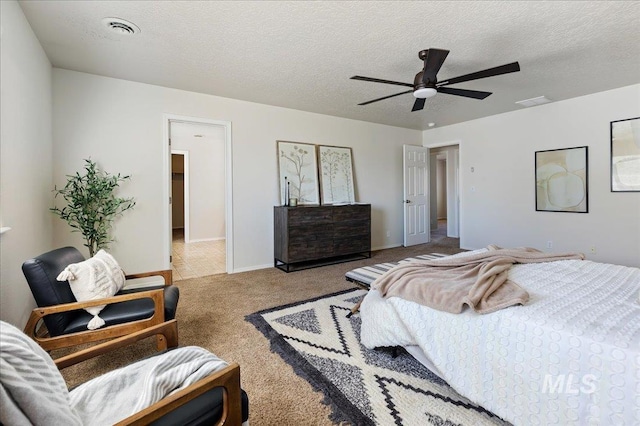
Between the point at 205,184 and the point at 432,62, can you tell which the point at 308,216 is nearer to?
the point at 432,62

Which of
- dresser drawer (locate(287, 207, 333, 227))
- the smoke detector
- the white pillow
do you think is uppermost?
the smoke detector

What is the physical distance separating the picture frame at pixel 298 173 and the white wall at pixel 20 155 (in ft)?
8.88

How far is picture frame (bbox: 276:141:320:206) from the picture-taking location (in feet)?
14.9

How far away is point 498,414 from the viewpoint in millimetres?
1335

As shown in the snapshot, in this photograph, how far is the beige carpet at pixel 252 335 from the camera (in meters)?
1.57

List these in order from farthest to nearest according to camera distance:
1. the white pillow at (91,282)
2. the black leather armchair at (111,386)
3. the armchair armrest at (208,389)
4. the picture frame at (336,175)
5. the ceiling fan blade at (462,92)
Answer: the picture frame at (336,175) → the ceiling fan blade at (462,92) → the white pillow at (91,282) → the armchair armrest at (208,389) → the black leather armchair at (111,386)

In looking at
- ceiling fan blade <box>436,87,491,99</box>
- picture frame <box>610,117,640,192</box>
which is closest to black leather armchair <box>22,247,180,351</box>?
ceiling fan blade <box>436,87,491,99</box>

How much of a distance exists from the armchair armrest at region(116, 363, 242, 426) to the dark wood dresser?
3105mm

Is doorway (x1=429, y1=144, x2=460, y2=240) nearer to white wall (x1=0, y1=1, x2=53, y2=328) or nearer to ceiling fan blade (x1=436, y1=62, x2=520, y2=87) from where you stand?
ceiling fan blade (x1=436, y1=62, x2=520, y2=87)

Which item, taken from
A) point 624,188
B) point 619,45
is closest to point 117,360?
point 619,45

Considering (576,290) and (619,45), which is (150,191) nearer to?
(576,290)

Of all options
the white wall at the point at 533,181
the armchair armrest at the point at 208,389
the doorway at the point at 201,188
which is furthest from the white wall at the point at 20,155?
the white wall at the point at 533,181

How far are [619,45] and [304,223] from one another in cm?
381

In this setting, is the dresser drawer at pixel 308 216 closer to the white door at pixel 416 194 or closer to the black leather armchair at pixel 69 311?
the white door at pixel 416 194
